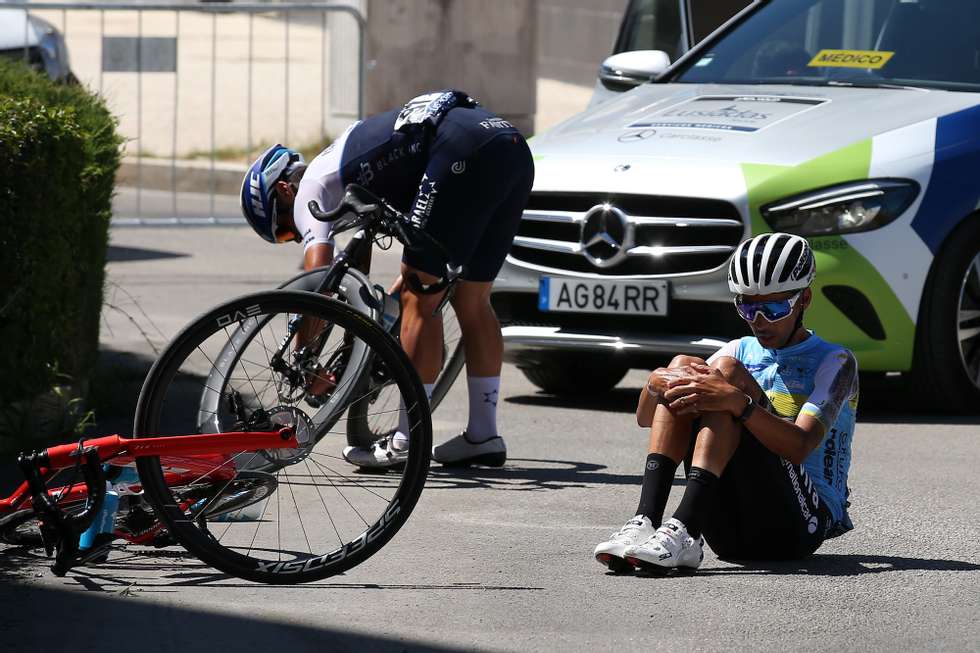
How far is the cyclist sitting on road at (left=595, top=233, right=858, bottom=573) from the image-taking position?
5070mm

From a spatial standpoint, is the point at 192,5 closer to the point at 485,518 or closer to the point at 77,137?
the point at 77,137

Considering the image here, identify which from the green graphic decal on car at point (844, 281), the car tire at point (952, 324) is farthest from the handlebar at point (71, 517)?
the car tire at point (952, 324)

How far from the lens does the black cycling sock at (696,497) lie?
5105mm

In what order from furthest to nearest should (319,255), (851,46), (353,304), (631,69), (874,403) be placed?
(631,69), (851,46), (874,403), (319,255), (353,304)

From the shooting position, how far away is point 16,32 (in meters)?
13.3

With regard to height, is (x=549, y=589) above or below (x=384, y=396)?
below

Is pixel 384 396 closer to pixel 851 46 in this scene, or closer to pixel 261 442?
pixel 261 442

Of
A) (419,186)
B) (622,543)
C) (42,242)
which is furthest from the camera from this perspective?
(42,242)

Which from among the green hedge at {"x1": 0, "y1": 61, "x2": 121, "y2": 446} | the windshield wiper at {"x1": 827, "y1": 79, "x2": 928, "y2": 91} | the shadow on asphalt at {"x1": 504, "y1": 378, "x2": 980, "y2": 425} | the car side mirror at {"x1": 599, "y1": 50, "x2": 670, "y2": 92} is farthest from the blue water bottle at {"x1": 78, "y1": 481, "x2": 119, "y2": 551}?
the car side mirror at {"x1": 599, "y1": 50, "x2": 670, "y2": 92}

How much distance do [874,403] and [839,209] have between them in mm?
1085

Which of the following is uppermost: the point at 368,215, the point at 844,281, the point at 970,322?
the point at 368,215

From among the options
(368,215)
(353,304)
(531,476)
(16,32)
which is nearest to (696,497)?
(353,304)

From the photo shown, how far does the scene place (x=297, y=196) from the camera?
6.32 meters

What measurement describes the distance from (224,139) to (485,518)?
11223 mm
